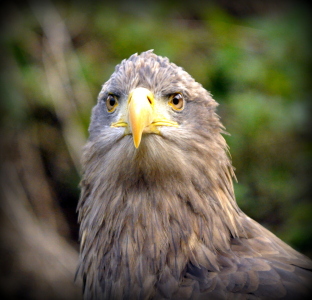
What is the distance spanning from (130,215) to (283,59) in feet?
7.78

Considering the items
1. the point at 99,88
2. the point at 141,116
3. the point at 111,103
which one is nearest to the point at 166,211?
the point at 141,116

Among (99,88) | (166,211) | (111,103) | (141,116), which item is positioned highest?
(99,88)

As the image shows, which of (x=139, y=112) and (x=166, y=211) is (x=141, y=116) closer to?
(x=139, y=112)

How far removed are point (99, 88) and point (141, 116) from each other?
2298 millimetres

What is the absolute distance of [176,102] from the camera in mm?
2281

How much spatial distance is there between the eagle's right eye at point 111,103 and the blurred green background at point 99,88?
65.9 inches

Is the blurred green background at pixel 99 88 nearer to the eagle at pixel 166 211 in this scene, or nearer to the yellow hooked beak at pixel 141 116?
the eagle at pixel 166 211

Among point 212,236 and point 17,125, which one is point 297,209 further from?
point 17,125

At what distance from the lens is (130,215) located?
2.15 m

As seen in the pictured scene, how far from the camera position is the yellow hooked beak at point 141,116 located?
1.94 meters

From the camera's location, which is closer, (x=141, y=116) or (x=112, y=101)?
(x=141, y=116)

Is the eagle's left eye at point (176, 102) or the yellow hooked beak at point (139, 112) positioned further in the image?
the eagle's left eye at point (176, 102)

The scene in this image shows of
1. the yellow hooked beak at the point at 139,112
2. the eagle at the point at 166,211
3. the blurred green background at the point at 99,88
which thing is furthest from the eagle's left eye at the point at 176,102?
the blurred green background at the point at 99,88

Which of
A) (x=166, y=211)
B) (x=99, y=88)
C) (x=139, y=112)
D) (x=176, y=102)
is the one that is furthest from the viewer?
(x=99, y=88)
